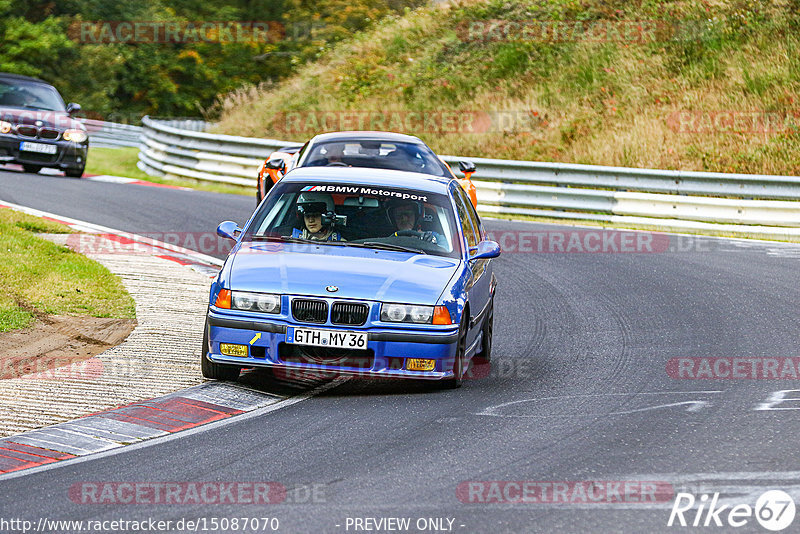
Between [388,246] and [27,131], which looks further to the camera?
[27,131]

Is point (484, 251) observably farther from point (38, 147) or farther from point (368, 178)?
point (38, 147)

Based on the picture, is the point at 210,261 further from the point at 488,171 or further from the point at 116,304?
the point at 488,171

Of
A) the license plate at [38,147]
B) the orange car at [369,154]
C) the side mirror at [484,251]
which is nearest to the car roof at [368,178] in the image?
the side mirror at [484,251]

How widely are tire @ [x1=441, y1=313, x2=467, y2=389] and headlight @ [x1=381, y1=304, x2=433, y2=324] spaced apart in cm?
30

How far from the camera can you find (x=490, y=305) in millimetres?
10086

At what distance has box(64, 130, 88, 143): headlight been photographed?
78.2ft

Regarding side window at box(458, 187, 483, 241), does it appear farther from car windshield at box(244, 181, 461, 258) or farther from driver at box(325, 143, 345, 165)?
driver at box(325, 143, 345, 165)

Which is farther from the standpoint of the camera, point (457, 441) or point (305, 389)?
point (305, 389)

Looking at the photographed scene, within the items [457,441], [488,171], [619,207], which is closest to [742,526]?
[457,441]

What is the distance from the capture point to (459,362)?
28.1 feet

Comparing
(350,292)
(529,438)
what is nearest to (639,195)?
(350,292)

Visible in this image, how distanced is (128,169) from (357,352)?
22618 millimetres

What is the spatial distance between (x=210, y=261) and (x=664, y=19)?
21.2 m

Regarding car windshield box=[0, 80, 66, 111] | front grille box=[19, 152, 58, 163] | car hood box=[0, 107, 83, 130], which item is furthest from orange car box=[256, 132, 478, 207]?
car windshield box=[0, 80, 66, 111]
